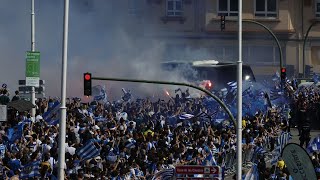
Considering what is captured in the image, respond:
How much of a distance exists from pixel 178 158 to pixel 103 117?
4.84m

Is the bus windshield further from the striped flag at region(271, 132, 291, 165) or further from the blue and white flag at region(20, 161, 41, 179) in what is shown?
the blue and white flag at region(20, 161, 41, 179)

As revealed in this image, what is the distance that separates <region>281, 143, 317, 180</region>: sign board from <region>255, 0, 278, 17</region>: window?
50.3m

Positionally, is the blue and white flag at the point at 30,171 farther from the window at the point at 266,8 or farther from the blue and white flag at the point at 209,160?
the window at the point at 266,8

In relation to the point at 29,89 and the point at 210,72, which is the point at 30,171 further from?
the point at 210,72

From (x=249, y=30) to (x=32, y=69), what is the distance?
36.0 m

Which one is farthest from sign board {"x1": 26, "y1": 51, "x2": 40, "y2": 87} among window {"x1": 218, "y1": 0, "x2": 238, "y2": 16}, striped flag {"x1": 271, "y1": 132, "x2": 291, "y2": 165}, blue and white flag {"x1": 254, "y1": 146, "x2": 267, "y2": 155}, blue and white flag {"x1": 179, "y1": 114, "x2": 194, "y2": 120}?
window {"x1": 218, "y1": 0, "x2": 238, "y2": 16}

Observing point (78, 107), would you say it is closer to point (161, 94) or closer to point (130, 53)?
point (161, 94)

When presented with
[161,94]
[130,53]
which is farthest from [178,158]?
[130,53]

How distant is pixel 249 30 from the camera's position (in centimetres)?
6238

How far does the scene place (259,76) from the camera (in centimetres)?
6034

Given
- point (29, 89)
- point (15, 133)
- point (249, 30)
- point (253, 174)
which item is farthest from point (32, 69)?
point (249, 30)

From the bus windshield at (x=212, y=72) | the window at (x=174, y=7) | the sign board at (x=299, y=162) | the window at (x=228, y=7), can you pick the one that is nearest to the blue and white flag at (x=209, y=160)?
the sign board at (x=299, y=162)

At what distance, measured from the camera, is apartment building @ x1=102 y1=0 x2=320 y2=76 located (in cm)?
6031

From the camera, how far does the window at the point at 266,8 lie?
63688 millimetres
